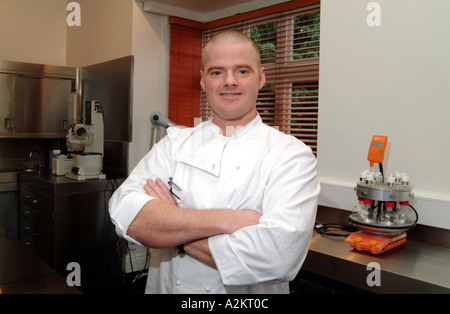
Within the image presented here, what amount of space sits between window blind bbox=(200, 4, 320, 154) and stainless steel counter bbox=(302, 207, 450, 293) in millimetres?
1340

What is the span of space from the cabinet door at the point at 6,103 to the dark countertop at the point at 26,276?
273cm

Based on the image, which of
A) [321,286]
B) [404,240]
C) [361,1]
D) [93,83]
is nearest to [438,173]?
[404,240]

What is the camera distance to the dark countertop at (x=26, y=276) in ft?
3.34

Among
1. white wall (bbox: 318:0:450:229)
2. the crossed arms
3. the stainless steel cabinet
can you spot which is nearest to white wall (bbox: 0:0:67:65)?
the stainless steel cabinet

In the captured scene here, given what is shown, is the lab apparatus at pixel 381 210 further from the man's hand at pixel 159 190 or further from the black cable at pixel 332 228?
the man's hand at pixel 159 190

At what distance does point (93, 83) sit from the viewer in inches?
154

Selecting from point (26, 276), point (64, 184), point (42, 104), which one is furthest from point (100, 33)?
point (26, 276)

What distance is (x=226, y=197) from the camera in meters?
1.28

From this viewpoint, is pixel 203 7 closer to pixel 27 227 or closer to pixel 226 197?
pixel 27 227

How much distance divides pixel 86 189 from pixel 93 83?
4.35 ft

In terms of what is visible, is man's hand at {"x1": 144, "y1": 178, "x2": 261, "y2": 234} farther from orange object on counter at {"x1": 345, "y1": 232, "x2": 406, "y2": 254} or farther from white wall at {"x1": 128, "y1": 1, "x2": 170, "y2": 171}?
white wall at {"x1": 128, "y1": 1, "x2": 170, "y2": 171}

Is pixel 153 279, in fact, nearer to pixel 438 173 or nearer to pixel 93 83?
pixel 438 173

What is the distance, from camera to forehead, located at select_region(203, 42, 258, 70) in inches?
52.0

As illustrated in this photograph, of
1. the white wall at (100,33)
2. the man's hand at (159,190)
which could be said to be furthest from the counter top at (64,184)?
the man's hand at (159,190)
